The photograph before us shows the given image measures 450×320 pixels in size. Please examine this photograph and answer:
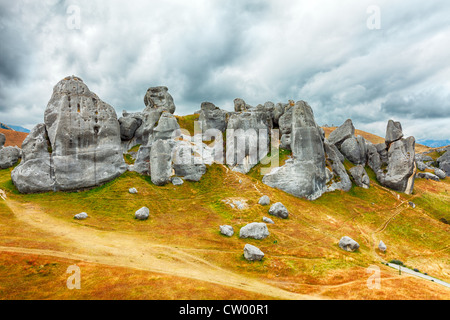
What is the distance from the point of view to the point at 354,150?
6034 cm

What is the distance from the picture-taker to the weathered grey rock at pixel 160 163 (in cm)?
4200

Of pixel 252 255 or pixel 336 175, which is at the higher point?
pixel 336 175

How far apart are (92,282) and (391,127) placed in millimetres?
74263

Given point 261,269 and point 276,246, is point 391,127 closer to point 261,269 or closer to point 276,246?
point 276,246

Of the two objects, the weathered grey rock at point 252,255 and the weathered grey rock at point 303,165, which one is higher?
the weathered grey rock at point 303,165

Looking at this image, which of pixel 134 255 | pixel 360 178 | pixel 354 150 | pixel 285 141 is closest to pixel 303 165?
pixel 285 141

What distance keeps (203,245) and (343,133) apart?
5600 centimetres

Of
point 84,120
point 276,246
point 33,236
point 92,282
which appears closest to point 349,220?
point 276,246

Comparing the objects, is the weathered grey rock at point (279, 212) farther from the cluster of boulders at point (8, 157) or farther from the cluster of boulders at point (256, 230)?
the cluster of boulders at point (8, 157)

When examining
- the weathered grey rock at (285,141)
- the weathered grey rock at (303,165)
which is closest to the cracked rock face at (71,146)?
the weathered grey rock at (303,165)

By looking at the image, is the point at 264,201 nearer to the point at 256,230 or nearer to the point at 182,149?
the point at 256,230

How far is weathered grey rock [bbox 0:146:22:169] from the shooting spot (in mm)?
45631

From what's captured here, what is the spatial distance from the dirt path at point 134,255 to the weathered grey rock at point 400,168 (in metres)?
54.0

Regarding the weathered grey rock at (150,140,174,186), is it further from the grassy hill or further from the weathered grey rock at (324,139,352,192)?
the weathered grey rock at (324,139,352,192)
